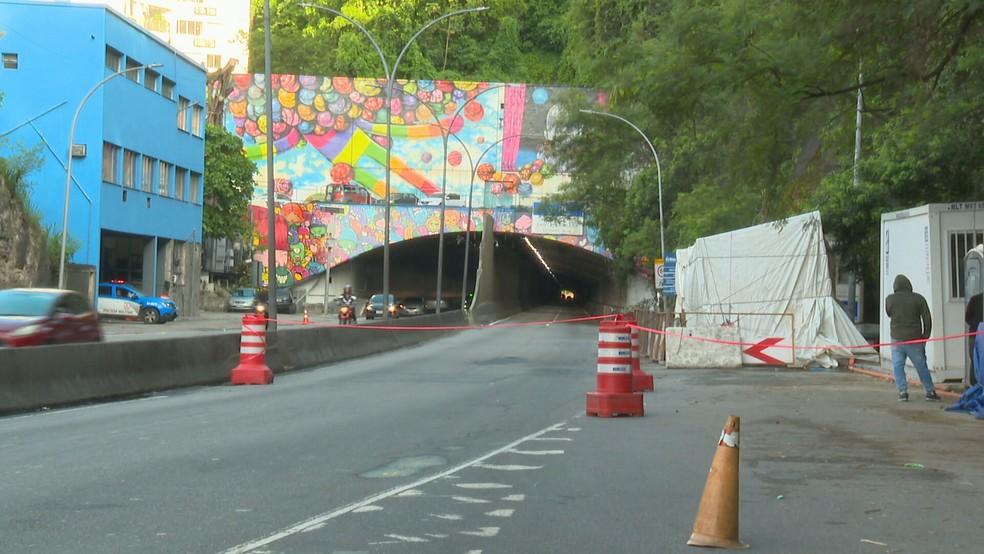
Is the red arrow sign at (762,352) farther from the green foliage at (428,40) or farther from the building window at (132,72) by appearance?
the green foliage at (428,40)

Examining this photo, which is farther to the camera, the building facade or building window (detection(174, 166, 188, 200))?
the building facade

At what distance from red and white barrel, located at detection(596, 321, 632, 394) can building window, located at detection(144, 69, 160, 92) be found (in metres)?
42.9

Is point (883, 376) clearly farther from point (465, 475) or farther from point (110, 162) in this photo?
point (110, 162)

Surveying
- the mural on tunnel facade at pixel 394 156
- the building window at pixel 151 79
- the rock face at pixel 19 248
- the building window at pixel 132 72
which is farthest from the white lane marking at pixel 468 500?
the mural on tunnel facade at pixel 394 156

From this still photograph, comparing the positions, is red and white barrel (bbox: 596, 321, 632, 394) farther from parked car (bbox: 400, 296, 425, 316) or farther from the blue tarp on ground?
parked car (bbox: 400, 296, 425, 316)

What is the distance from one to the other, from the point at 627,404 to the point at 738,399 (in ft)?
13.5

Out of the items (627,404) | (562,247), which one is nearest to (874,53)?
(627,404)

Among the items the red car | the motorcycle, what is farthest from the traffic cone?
the motorcycle

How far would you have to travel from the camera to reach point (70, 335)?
20.7m

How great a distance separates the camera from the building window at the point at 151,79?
174 ft

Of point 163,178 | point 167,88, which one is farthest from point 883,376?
point 167,88

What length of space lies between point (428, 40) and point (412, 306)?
102 ft

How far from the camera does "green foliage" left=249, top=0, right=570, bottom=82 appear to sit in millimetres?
87938

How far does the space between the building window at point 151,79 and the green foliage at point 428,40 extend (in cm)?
3366
